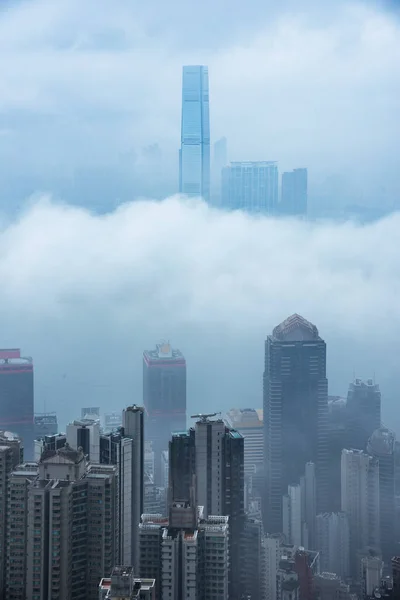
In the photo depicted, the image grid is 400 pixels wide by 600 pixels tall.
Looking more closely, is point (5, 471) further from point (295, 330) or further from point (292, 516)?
point (295, 330)

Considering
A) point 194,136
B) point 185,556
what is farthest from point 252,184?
point 185,556

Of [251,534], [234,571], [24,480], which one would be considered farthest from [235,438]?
[24,480]

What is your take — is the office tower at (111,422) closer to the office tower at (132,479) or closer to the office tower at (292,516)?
the office tower at (132,479)

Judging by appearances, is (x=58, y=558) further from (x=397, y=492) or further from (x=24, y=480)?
(x=397, y=492)

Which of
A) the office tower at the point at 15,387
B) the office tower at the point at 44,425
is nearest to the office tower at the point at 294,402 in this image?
the office tower at the point at 44,425

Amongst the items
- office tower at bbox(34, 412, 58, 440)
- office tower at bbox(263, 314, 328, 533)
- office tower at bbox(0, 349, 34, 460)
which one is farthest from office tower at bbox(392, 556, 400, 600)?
office tower at bbox(0, 349, 34, 460)

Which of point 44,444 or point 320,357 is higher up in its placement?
point 320,357
